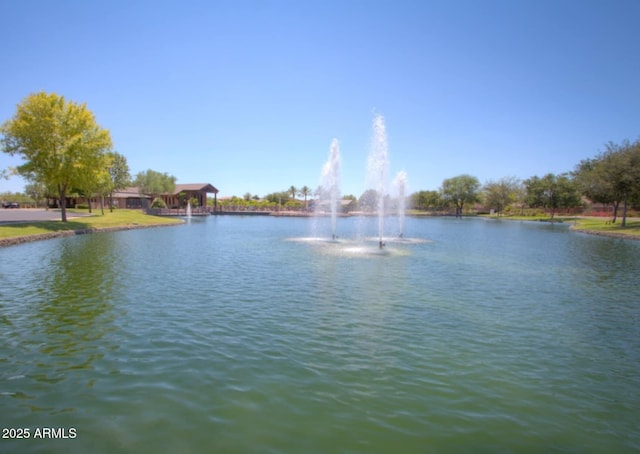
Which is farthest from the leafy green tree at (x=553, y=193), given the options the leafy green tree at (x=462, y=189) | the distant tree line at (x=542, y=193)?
the leafy green tree at (x=462, y=189)

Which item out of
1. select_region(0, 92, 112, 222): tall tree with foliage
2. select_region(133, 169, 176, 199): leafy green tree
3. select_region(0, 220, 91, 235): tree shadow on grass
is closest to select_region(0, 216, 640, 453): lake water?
select_region(0, 220, 91, 235): tree shadow on grass

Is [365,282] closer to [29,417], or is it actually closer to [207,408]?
[207,408]

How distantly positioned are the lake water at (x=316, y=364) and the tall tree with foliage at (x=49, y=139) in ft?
90.1

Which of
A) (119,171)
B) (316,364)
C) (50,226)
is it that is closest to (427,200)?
(119,171)

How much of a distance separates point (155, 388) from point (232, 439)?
6.98ft

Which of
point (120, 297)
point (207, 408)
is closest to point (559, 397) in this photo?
point (207, 408)

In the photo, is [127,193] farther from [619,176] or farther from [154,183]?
[619,176]

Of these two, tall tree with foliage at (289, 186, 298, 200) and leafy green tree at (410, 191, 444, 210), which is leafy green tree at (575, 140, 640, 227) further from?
tall tree with foliage at (289, 186, 298, 200)

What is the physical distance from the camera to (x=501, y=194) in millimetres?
119062

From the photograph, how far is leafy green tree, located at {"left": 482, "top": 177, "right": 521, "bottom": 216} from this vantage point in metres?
120

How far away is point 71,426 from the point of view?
5574mm

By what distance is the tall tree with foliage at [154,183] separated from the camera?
360ft

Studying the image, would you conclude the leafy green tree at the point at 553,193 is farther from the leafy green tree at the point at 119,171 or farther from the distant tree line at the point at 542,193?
the leafy green tree at the point at 119,171

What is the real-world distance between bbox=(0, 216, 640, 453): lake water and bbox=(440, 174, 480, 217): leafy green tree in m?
116
